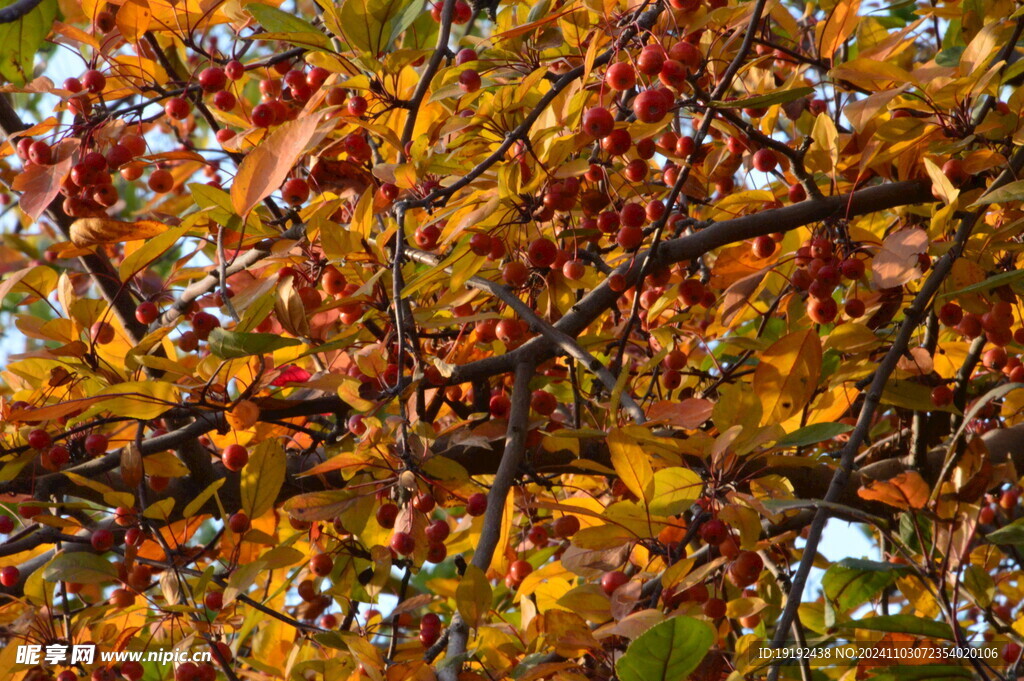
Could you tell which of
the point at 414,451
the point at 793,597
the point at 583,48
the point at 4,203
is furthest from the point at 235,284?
the point at 4,203

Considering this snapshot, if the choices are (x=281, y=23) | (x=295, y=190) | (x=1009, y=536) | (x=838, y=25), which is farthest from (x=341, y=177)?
(x=1009, y=536)

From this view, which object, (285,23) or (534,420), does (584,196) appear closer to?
(534,420)

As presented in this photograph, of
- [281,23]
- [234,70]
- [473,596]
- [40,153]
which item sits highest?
[234,70]

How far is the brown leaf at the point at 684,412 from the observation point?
1275mm

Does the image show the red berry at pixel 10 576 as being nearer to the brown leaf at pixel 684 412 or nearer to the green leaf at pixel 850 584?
the brown leaf at pixel 684 412

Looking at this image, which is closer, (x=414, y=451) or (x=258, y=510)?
(x=414, y=451)

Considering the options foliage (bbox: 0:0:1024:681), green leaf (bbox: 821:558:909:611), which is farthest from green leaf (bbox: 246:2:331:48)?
green leaf (bbox: 821:558:909:611)

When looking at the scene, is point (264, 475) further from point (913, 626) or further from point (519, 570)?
point (913, 626)

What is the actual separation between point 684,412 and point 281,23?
0.89 metres

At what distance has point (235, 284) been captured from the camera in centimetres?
179

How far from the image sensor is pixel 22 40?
2.09 m

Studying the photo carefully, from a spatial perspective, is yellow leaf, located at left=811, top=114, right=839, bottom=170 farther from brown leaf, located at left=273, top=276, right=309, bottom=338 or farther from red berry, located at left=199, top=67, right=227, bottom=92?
red berry, located at left=199, top=67, right=227, bottom=92

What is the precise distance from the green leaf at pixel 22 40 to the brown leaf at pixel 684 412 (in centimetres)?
161

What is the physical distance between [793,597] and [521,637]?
0.65 m
